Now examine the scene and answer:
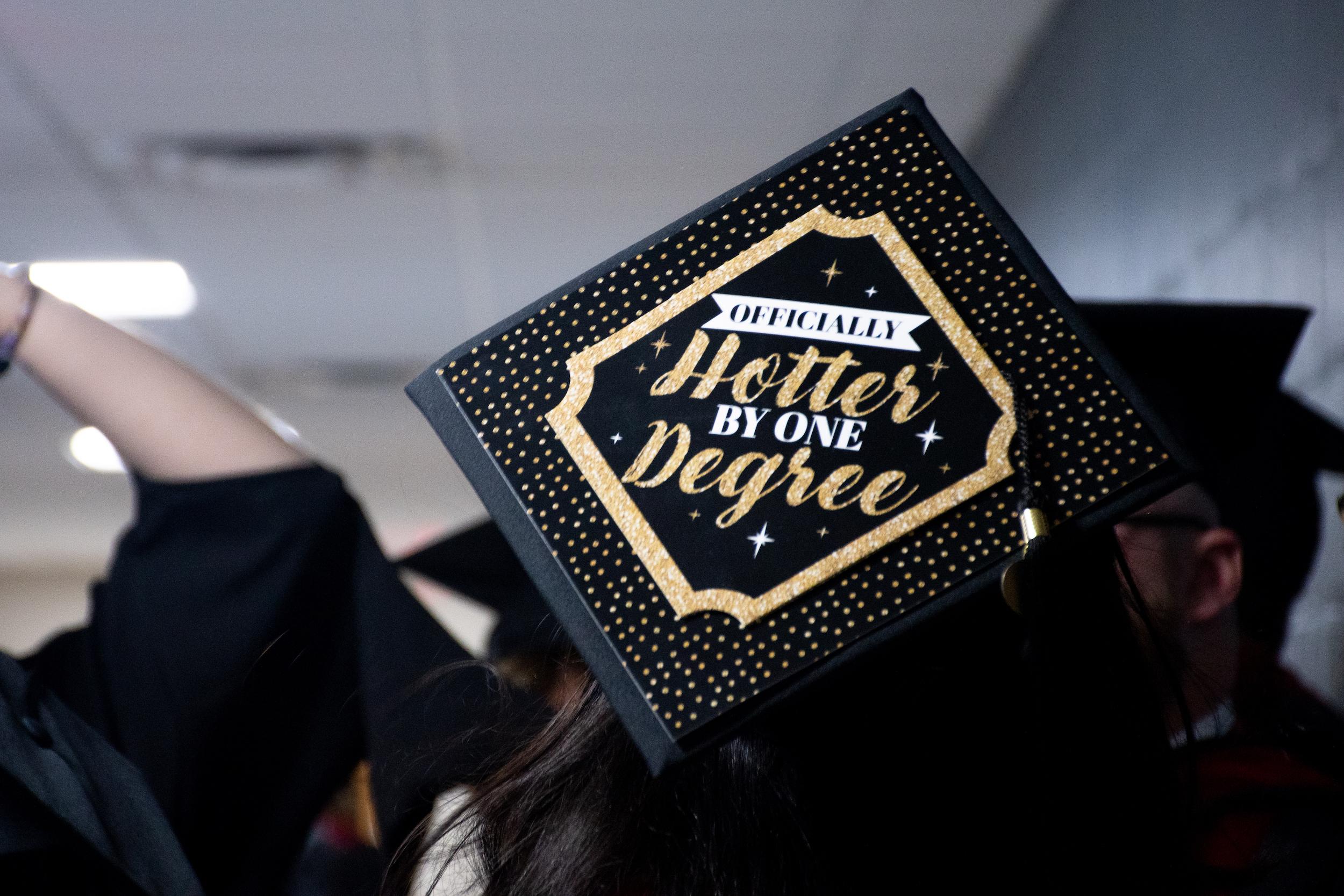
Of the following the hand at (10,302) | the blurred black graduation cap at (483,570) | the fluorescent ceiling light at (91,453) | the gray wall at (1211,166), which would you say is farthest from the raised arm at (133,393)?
the fluorescent ceiling light at (91,453)

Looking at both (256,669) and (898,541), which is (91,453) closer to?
(256,669)

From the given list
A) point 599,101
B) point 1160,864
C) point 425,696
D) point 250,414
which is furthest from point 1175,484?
point 599,101

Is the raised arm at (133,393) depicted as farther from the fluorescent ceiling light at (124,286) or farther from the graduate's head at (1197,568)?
the fluorescent ceiling light at (124,286)

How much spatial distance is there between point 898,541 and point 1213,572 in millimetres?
798

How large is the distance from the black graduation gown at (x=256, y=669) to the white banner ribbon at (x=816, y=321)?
40 cm

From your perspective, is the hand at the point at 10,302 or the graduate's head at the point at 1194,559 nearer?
the hand at the point at 10,302

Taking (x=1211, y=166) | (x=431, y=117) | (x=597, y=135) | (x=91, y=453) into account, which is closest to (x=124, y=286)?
(x=431, y=117)

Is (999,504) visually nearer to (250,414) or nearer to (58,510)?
(250,414)

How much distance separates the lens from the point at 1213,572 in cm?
107

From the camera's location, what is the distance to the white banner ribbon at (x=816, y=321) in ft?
1.51

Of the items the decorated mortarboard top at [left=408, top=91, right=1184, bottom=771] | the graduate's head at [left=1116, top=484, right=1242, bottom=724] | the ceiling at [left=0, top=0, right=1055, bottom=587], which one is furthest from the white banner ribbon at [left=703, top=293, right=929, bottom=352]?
the ceiling at [left=0, top=0, right=1055, bottom=587]

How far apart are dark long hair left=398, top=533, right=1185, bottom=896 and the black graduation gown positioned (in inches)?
10.0

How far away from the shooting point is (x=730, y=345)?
1.54 ft

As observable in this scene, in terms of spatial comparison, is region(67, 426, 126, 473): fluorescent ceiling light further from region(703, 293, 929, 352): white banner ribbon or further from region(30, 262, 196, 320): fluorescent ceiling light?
region(703, 293, 929, 352): white banner ribbon
